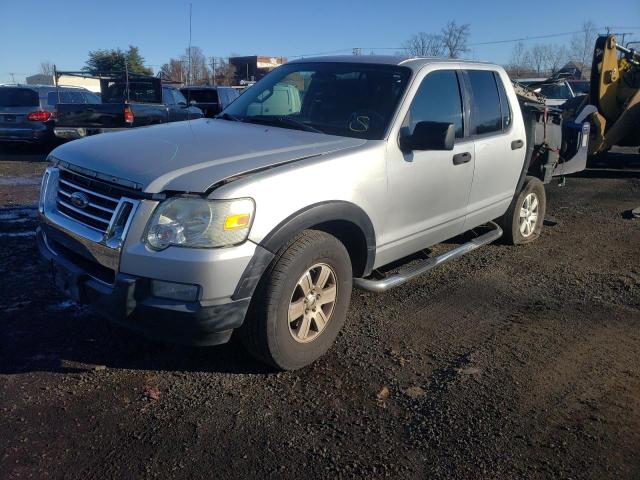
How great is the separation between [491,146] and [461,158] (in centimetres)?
62

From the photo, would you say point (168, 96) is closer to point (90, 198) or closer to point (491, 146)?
point (491, 146)

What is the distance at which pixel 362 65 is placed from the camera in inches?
175

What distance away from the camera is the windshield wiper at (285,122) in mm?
4086

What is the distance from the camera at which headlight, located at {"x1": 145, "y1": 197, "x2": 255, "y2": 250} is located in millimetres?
2887

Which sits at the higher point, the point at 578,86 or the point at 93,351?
the point at 578,86

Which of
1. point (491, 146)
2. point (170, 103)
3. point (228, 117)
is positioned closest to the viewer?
point (228, 117)

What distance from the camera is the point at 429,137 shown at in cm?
381

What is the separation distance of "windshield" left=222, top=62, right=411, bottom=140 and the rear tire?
2.39 metres

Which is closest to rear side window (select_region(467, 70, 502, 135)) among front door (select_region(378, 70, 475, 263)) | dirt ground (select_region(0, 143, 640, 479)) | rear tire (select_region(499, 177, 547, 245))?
front door (select_region(378, 70, 475, 263))

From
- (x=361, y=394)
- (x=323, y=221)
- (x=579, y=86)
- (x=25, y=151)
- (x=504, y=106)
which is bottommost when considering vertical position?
(x=361, y=394)

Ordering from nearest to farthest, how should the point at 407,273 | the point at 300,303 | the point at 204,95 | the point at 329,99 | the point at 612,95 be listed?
Result: the point at 300,303, the point at 407,273, the point at 329,99, the point at 612,95, the point at 204,95

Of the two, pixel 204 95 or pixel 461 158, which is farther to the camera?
pixel 204 95

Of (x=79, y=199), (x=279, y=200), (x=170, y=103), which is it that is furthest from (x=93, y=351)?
(x=170, y=103)

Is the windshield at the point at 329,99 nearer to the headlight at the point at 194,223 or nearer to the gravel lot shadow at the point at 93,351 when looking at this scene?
the headlight at the point at 194,223
